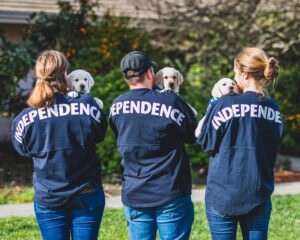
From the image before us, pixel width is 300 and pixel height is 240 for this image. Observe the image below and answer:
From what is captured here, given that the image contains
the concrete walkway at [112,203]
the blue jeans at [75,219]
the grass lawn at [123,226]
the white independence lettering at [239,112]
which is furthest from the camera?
the concrete walkway at [112,203]

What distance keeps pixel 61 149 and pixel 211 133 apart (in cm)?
95

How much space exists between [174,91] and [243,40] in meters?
7.77

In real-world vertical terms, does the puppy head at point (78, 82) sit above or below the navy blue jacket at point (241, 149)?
above

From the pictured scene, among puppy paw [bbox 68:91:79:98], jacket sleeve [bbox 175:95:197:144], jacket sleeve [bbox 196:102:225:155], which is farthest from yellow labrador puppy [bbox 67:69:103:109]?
jacket sleeve [bbox 196:102:225:155]

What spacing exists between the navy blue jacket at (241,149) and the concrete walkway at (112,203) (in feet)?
12.8

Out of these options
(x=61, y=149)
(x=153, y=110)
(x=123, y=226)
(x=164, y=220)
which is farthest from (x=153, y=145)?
(x=123, y=226)

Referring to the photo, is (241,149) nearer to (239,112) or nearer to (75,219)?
(239,112)

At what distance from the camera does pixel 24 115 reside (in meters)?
3.89

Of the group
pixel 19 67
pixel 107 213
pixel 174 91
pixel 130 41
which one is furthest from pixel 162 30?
pixel 174 91

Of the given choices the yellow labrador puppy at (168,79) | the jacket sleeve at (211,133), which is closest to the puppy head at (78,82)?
the yellow labrador puppy at (168,79)

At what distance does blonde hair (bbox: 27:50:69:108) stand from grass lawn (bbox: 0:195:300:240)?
8.30ft

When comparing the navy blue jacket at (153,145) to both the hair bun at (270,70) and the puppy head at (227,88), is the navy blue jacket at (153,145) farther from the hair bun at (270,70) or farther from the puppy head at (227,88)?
the hair bun at (270,70)

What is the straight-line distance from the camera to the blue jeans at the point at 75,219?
3838 millimetres

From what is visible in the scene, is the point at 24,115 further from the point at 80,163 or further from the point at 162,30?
the point at 162,30
